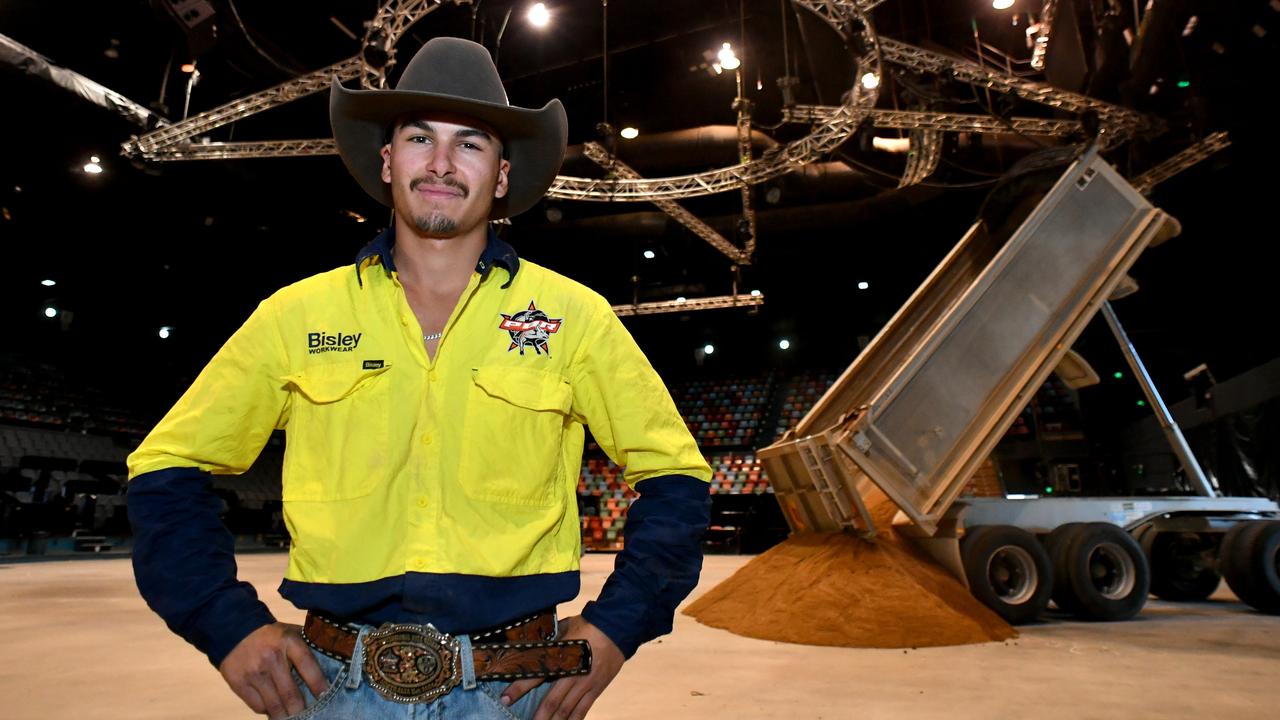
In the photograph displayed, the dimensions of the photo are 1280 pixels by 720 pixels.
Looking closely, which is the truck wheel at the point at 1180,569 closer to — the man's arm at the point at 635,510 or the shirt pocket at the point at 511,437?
the man's arm at the point at 635,510

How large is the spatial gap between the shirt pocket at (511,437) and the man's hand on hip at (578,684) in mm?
244

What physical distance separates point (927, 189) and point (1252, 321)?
22.4 feet

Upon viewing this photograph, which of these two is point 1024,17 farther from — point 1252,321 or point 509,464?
point 509,464

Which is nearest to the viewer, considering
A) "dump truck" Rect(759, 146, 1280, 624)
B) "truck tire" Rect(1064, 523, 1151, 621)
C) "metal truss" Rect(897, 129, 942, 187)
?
"dump truck" Rect(759, 146, 1280, 624)

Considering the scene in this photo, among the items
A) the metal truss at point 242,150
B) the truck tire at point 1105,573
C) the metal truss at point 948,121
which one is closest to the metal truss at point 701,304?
the metal truss at point 948,121

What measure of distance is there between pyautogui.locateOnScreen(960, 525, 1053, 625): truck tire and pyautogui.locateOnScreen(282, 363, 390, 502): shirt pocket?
21.1ft

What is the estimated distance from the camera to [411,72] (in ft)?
5.11

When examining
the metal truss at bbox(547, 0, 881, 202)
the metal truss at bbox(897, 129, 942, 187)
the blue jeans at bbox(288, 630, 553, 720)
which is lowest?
the blue jeans at bbox(288, 630, 553, 720)

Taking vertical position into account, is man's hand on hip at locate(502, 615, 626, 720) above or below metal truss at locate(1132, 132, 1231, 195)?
below

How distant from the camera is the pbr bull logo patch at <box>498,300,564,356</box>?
144 cm

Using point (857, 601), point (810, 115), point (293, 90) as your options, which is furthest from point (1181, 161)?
point (293, 90)

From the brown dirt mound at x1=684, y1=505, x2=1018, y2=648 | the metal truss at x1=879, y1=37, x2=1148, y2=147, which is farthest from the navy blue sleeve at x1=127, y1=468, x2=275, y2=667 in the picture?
the metal truss at x1=879, y1=37, x2=1148, y2=147

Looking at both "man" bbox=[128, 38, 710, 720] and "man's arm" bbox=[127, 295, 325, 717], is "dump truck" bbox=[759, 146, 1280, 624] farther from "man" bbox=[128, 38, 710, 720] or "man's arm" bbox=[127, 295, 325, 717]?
"man's arm" bbox=[127, 295, 325, 717]

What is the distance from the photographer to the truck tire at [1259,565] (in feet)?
24.2
